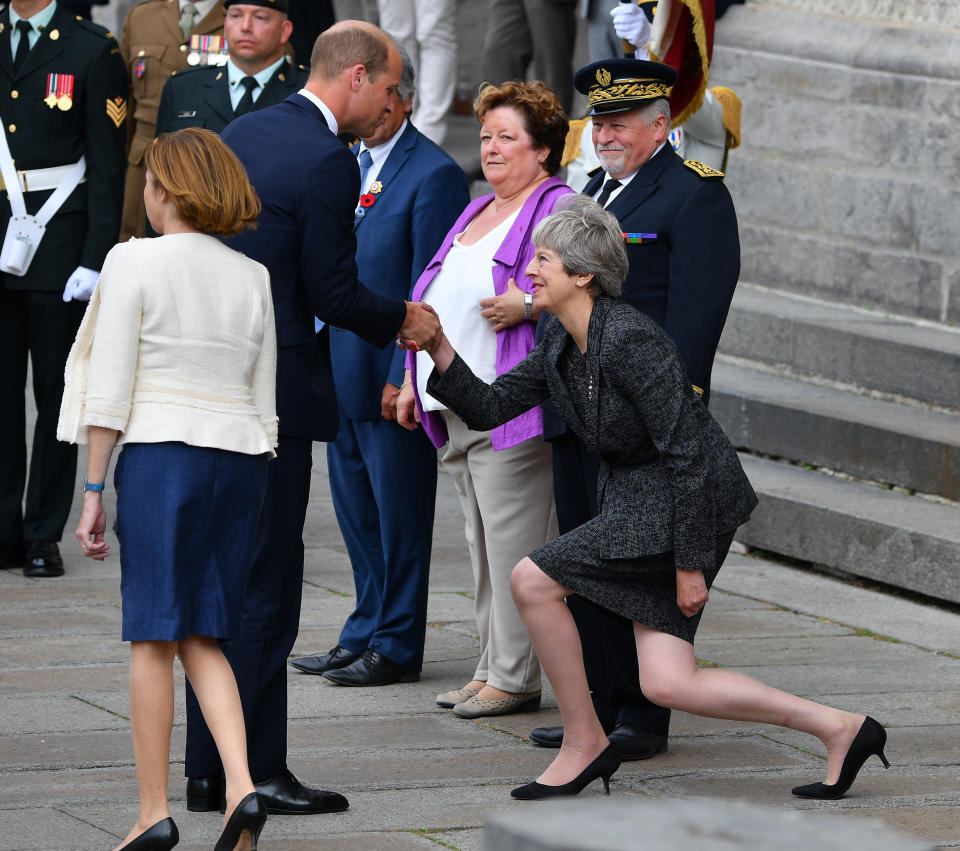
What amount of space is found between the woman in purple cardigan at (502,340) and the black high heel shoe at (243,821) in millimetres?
1435

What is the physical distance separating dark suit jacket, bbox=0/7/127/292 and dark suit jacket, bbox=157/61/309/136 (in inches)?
8.8

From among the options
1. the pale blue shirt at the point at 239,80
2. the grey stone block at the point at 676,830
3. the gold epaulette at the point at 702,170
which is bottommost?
the grey stone block at the point at 676,830

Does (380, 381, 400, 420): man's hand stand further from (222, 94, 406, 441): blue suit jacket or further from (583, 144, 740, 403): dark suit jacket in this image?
(222, 94, 406, 441): blue suit jacket

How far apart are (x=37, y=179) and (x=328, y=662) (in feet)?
7.21

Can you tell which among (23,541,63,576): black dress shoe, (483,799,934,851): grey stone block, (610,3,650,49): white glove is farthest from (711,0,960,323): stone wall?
(483,799,934,851): grey stone block

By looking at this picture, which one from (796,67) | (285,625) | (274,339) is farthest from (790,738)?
(796,67)

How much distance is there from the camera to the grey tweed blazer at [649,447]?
4203 millimetres

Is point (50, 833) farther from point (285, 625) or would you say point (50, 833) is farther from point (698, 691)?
point (698, 691)

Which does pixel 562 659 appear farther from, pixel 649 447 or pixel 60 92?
pixel 60 92

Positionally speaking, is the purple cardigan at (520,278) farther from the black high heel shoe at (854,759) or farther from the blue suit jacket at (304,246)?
the black high heel shoe at (854,759)

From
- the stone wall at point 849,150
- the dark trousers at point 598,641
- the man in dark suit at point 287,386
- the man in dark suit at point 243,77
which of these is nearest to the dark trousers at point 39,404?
the man in dark suit at point 243,77

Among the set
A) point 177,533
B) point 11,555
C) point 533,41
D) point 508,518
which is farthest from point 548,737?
point 533,41

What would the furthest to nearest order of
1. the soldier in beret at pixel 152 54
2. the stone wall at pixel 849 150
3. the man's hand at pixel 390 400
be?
the stone wall at pixel 849 150 → the soldier in beret at pixel 152 54 → the man's hand at pixel 390 400

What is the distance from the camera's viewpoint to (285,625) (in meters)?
4.24
